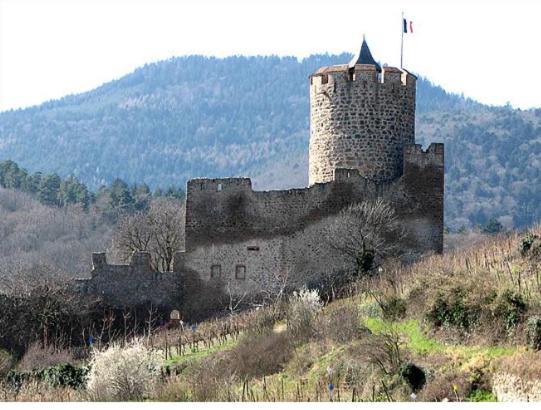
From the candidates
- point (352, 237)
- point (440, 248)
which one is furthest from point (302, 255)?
point (440, 248)

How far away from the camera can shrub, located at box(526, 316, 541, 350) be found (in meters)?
29.7

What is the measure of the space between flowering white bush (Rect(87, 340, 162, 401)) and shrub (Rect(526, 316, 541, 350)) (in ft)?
29.1

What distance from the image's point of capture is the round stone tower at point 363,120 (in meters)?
43.4

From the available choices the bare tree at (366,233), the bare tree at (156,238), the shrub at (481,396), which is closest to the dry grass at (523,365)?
the shrub at (481,396)

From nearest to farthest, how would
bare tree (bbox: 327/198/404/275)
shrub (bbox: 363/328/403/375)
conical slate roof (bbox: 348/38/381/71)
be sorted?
shrub (bbox: 363/328/403/375) < bare tree (bbox: 327/198/404/275) < conical slate roof (bbox: 348/38/381/71)

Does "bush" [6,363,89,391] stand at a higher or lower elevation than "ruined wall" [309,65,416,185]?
lower

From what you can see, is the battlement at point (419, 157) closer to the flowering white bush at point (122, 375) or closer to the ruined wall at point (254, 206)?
the ruined wall at point (254, 206)

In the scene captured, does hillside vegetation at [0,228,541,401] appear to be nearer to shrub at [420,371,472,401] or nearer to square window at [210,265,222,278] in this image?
shrub at [420,371,472,401]

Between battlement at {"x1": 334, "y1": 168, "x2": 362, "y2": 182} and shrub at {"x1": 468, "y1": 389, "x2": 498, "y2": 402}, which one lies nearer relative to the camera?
shrub at {"x1": 468, "y1": 389, "x2": 498, "y2": 402}

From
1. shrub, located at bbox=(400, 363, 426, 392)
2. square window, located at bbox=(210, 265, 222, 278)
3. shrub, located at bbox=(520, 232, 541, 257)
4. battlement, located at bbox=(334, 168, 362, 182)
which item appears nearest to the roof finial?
battlement, located at bbox=(334, 168, 362, 182)

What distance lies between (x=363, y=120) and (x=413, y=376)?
1423cm

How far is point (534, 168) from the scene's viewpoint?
158 metres
